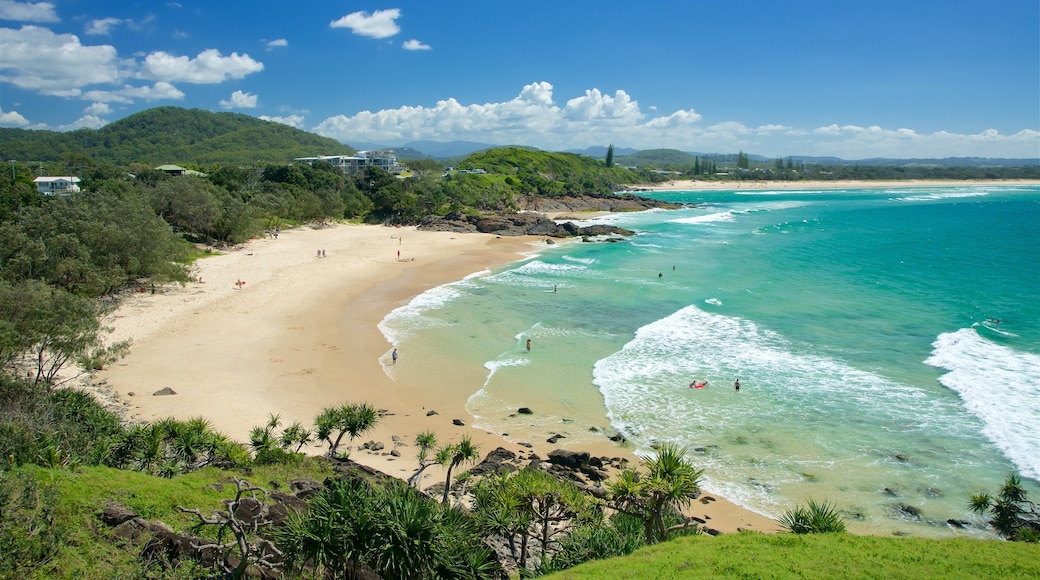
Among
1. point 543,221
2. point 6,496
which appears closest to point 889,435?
point 6,496

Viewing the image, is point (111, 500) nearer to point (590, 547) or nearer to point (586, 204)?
point (590, 547)

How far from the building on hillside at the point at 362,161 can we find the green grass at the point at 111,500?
107 metres

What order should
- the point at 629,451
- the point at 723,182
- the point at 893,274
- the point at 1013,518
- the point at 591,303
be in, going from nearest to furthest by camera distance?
the point at 1013,518 → the point at 629,451 → the point at 591,303 → the point at 893,274 → the point at 723,182

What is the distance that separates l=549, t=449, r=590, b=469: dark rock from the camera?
17828mm

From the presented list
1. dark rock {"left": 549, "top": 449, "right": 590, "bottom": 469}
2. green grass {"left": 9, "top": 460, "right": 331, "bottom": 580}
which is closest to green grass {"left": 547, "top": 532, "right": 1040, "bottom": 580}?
green grass {"left": 9, "top": 460, "right": 331, "bottom": 580}

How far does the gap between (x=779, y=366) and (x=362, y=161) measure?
113690 mm

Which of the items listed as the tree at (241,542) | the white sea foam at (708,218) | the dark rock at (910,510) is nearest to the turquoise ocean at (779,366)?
the dark rock at (910,510)

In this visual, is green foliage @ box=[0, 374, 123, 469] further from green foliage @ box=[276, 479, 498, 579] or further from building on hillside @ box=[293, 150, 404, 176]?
building on hillside @ box=[293, 150, 404, 176]

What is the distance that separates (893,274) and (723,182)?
157m

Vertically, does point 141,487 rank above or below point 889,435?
above

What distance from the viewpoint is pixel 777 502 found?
16141mm

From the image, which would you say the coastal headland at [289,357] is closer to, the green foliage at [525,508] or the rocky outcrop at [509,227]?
the green foliage at [525,508]

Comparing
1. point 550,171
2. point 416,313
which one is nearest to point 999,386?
point 416,313

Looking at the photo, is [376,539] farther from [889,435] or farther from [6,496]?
[889,435]
